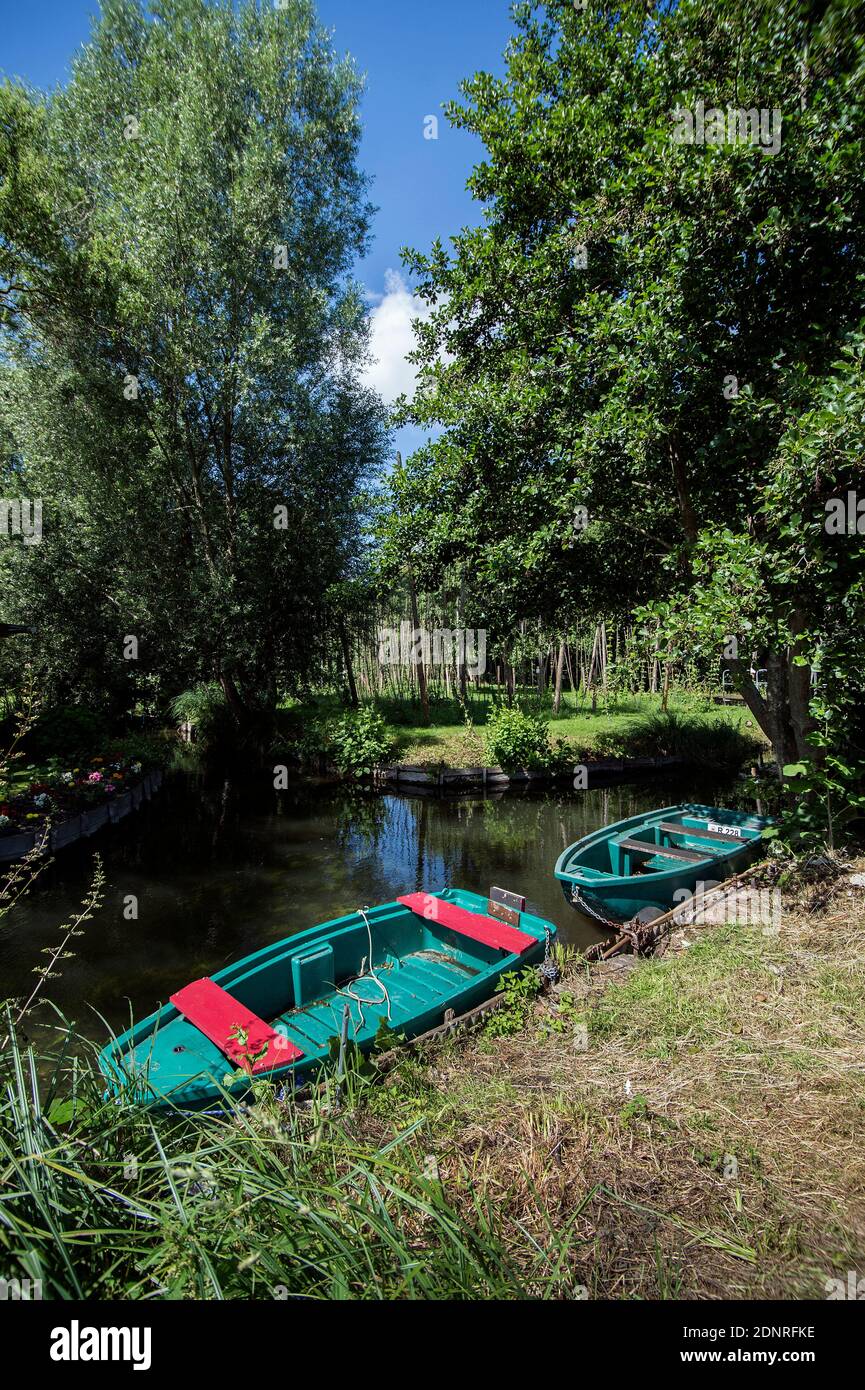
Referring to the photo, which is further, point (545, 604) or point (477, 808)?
point (477, 808)

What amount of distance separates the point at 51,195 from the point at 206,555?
28.8 ft

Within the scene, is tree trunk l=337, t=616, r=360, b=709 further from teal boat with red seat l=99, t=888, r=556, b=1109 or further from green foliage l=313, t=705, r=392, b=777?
teal boat with red seat l=99, t=888, r=556, b=1109

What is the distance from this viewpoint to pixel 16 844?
9.84 m

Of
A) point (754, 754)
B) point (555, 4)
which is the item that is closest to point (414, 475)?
point (555, 4)

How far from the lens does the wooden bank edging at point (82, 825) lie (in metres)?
9.80

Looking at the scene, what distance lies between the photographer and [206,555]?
1834 centimetres

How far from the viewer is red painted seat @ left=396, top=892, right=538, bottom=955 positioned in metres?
6.25

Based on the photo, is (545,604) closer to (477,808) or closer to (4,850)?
(477,808)

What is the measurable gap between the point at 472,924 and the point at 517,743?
1083cm

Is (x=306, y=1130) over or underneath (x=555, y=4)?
underneath

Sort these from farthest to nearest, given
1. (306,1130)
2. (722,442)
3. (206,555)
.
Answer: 1. (206,555)
2. (722,442)
3. (306,1130)

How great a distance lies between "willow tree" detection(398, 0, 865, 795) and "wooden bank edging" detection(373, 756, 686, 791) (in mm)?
7339

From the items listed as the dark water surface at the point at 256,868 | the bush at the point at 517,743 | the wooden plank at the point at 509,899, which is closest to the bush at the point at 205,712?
the dark water surface at the point at 256,868

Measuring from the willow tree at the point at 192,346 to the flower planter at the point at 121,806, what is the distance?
5.57m
